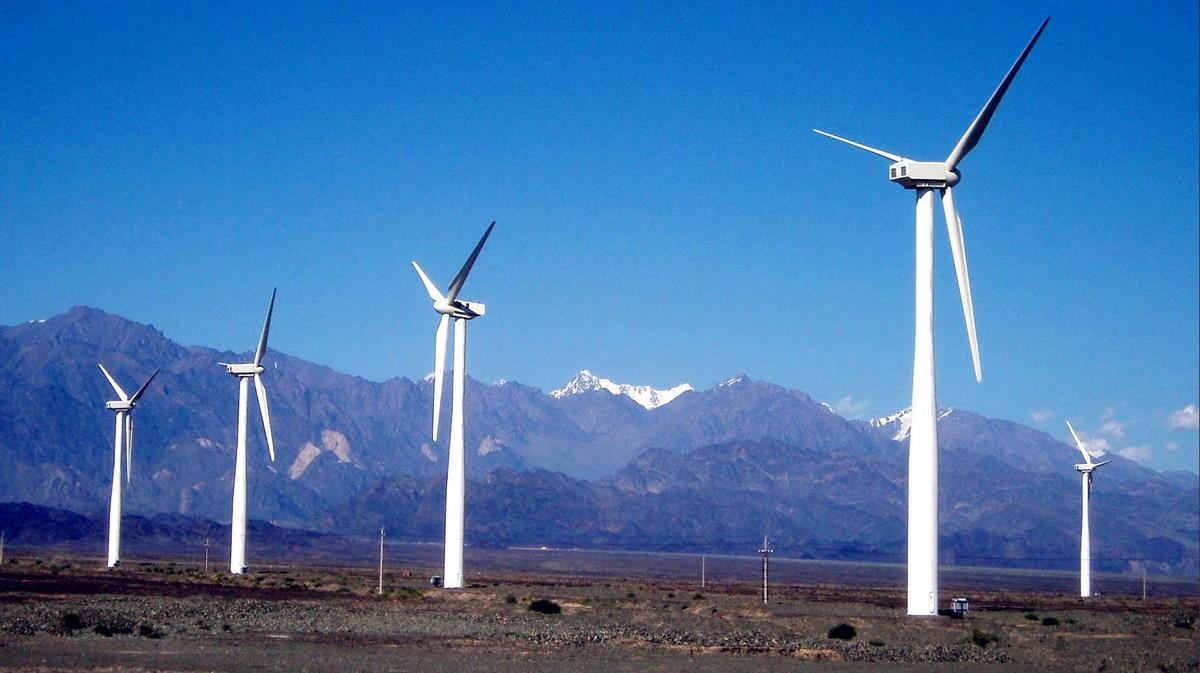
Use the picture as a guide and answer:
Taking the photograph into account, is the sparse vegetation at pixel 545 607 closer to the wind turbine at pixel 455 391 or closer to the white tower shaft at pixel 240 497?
the wind turbine at pixel 455 391

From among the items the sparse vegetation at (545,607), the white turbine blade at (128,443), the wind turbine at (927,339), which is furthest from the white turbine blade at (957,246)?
the white turbine blade at (128,443)

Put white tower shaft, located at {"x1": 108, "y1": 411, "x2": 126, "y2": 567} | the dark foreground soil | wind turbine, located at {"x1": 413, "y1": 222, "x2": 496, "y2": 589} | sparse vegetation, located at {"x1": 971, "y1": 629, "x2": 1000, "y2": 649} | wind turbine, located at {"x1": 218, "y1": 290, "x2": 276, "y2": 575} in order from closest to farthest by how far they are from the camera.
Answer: the dark foreground soil
sparse vegetation, located at {"x1": 971, "y1": 629, "x2": 1000, "y2": 649}
wind turbine, located at {"x1": 413, "y1": 222, "x2": 496, "y2": 589}
wind turbine, located at {"x1": 218, "y1": 290, "x2": 276, "y2": 575}
white tower shaft, located at {"x1": 108, "y1": 411, "x2": 126, "y2": 567}

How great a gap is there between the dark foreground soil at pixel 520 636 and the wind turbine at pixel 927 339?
2.64 meters

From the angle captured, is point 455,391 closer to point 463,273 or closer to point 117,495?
point 463,273

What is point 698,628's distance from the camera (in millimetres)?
66188

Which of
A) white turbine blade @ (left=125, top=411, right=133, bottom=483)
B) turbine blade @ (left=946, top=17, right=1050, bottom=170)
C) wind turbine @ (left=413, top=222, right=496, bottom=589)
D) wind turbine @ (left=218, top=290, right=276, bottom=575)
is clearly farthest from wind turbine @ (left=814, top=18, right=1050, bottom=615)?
white turbine blade @ (left=125, top=411, right=133, bottom=483)

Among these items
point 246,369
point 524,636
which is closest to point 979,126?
point 524,636

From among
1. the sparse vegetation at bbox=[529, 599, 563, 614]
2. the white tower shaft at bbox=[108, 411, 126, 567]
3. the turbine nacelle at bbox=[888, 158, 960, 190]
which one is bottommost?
the sparse vegetation at bbox=[529, 599, 563, 614]

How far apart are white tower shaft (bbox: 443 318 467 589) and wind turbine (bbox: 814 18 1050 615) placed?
31.5 m

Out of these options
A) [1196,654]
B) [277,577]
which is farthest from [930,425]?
[277,577]

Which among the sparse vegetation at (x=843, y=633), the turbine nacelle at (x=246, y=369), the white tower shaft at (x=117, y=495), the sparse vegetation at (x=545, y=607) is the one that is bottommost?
the sparse vegetation at (x=545, y=607)

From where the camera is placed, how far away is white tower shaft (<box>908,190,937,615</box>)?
61375 millimetres

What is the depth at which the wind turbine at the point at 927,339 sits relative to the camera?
201ft

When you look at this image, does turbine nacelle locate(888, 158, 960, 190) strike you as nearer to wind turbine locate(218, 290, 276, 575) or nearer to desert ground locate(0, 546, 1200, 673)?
desert ground locate(0, 546, 1200, 673)
